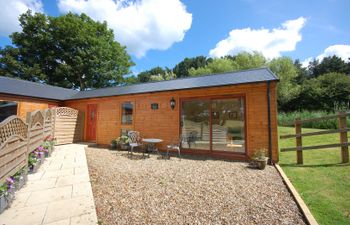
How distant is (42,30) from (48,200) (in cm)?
2533

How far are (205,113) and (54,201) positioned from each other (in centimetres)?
540

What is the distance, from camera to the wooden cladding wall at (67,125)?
9.24 metres

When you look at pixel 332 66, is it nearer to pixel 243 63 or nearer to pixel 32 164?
pixel 243 63

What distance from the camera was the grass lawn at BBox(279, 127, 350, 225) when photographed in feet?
8.84

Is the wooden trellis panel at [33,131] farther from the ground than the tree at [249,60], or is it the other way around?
the tree at [249,60]

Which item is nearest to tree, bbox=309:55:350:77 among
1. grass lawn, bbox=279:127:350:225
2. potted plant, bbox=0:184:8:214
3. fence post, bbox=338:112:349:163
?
fence post, bbox=338:112:349:163

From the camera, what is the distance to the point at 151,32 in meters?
14.8

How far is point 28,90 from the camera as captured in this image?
32.9 ft

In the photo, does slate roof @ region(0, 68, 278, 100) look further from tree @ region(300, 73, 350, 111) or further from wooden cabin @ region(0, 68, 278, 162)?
tree @ region(300, 73, 350, 111)

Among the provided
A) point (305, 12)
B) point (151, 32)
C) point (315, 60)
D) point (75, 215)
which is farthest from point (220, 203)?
point (315, 60)

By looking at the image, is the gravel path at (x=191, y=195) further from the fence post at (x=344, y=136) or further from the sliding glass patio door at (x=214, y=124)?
the fence post at (x=344, y=136)

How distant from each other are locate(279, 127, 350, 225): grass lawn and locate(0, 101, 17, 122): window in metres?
12.7

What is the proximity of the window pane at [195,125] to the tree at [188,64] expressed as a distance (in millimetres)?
32944

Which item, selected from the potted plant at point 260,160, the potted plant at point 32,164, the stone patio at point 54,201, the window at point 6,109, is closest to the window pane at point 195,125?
the potted plant at point 260,160
